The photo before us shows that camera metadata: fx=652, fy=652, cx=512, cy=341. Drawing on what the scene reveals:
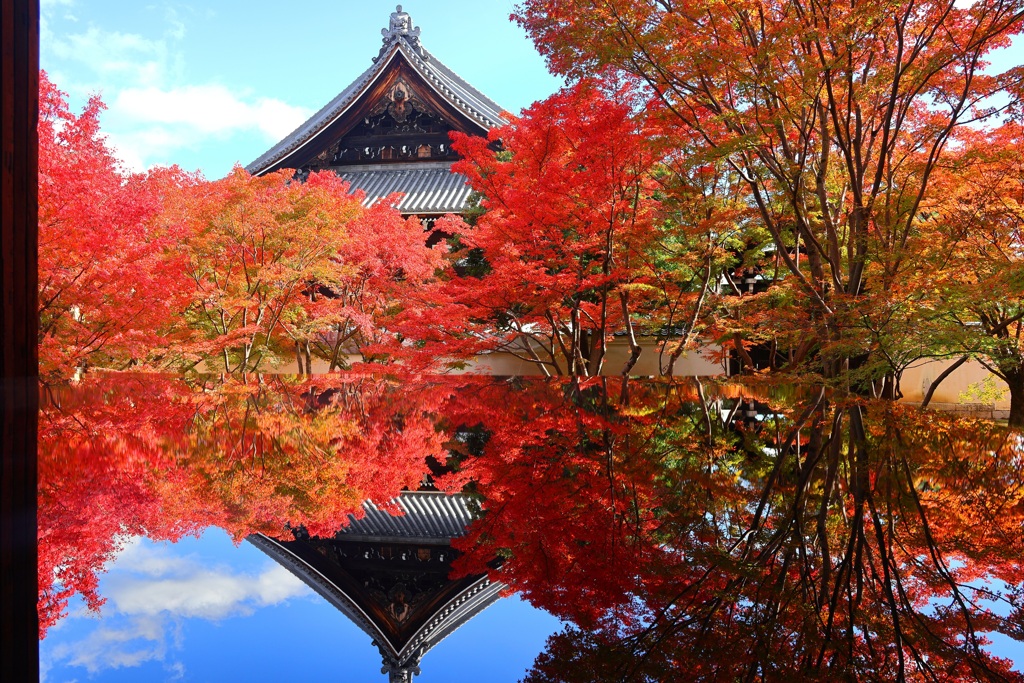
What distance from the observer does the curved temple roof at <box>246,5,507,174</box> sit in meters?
12.8

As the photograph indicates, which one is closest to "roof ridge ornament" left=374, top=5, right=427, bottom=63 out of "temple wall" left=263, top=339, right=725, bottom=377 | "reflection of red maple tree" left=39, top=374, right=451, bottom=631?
"temple wall" left=263, top=339, right=725, bottom=377

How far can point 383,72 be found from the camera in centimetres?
1312

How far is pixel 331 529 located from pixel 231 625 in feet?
1.97

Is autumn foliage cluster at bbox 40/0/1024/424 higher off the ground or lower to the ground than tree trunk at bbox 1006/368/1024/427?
higher

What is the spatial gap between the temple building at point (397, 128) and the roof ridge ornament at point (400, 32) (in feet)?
0.06

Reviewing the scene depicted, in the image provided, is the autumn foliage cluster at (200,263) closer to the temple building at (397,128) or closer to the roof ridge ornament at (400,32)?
the temple building at (397,128)

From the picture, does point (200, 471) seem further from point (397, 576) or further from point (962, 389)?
point (962, 389)

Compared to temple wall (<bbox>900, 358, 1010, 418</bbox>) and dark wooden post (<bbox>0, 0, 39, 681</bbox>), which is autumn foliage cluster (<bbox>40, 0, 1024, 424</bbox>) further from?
dark wooden post (<bbox>0, 0, 39, 681</bbox>)

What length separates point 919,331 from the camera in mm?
4988

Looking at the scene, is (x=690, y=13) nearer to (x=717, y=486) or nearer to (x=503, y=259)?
(x=503, y=259)

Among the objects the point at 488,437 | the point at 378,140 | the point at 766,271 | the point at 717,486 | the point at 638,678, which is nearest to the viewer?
the point at 638,678

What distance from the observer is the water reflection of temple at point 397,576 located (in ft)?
3.22

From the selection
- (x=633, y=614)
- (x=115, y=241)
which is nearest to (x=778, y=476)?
(x=633, y=614)

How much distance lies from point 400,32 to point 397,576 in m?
13.7
